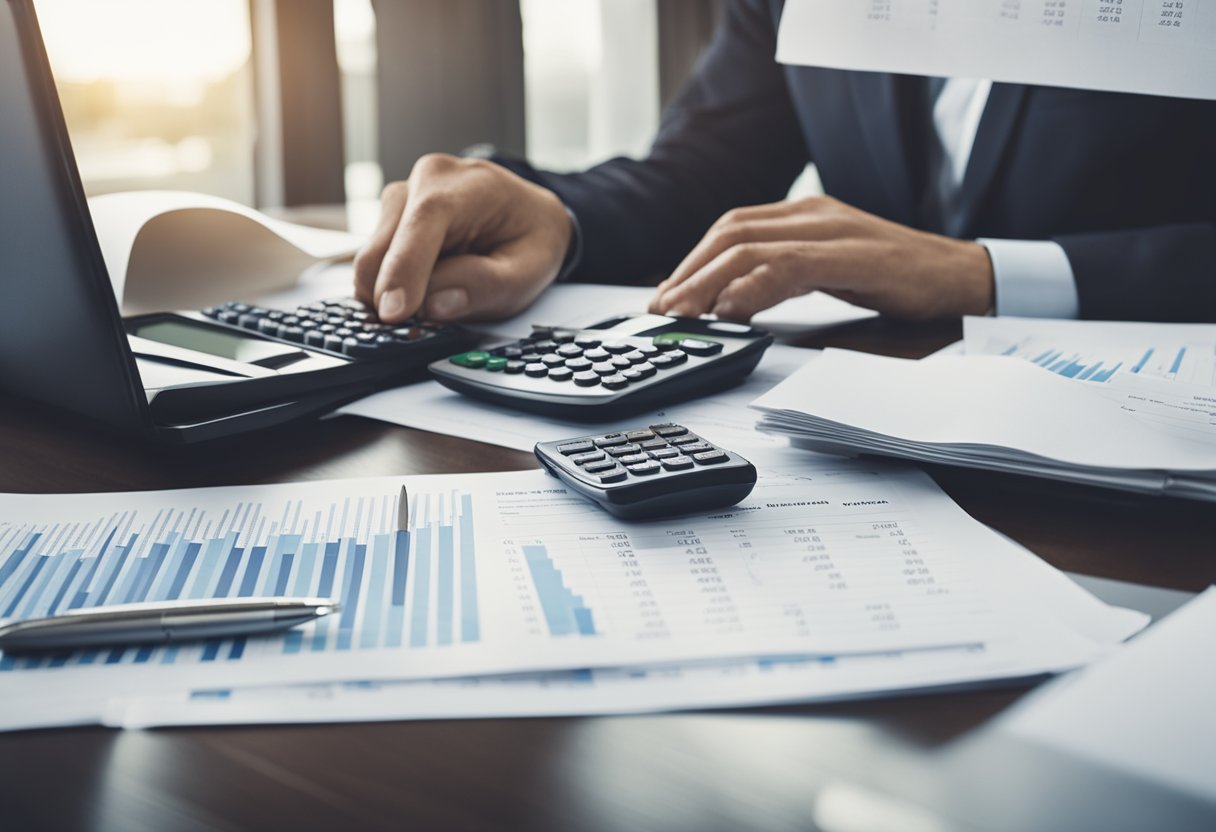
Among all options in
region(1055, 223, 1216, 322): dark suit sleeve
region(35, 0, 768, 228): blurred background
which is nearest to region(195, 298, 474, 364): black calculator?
region(1055, 223, 1216, 322): dark suit sleeve

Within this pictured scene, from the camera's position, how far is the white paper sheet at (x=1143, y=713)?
220 millimetres

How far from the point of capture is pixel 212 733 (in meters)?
0.26

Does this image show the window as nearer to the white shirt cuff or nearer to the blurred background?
the blurred background

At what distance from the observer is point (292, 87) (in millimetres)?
1691

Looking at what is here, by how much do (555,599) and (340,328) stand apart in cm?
34

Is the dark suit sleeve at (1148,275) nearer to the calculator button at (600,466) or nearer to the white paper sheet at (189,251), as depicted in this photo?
the calculator button at (600,466)

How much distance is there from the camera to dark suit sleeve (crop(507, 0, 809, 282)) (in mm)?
944

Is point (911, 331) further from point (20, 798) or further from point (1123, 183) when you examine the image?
point (20, 798)

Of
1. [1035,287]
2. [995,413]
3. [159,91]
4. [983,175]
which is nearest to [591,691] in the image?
[995,413]

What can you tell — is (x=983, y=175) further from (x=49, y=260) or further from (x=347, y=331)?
(x=49, y=260)

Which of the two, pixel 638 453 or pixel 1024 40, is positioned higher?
pixel 1024 40

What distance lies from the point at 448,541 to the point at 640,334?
26 cm

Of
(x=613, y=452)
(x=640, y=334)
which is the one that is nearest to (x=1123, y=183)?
(x=640, y=334)

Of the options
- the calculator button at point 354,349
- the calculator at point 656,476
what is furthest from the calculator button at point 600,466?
the calculator button at point 354,349
